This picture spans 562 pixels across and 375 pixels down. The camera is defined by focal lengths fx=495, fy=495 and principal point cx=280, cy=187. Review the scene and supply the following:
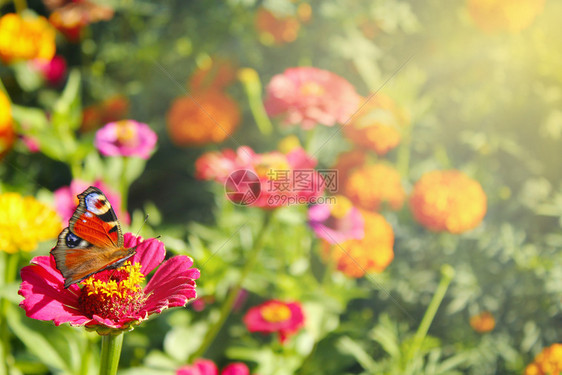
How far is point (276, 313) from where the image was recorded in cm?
79

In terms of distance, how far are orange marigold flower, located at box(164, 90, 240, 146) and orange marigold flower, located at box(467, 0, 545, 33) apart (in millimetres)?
556

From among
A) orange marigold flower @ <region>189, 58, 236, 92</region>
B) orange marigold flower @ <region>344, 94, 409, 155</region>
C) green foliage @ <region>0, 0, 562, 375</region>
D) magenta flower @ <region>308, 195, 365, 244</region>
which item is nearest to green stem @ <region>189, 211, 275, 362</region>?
green foliage @ <region>0, 0, 562, 375</region>

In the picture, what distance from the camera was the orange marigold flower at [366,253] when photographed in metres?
0.89

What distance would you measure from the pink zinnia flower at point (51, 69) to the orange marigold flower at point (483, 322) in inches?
41.4

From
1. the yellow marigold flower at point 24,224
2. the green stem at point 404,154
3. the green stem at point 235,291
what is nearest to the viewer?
the yellow marigold flower at point 24,224

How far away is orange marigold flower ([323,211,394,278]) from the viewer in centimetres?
89

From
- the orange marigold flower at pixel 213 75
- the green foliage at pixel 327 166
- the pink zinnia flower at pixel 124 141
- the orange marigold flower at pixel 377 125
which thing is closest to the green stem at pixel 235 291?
the green foliage at pixel 327 166

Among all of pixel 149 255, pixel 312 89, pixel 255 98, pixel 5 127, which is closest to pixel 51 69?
pixel 5 127

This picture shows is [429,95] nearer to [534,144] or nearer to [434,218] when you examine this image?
[534,144]

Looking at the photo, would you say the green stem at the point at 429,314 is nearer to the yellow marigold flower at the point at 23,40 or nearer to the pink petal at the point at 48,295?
the pink petal at the point at 48,295

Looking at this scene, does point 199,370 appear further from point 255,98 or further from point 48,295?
point 255,98

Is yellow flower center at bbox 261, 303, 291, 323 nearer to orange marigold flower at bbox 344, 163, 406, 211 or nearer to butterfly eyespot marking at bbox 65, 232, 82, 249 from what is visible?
orange marigold flower at bbox 344, 163, 406, 211

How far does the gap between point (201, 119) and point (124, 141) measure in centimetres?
29

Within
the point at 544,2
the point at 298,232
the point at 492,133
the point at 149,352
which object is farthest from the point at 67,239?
the point at 544,2
